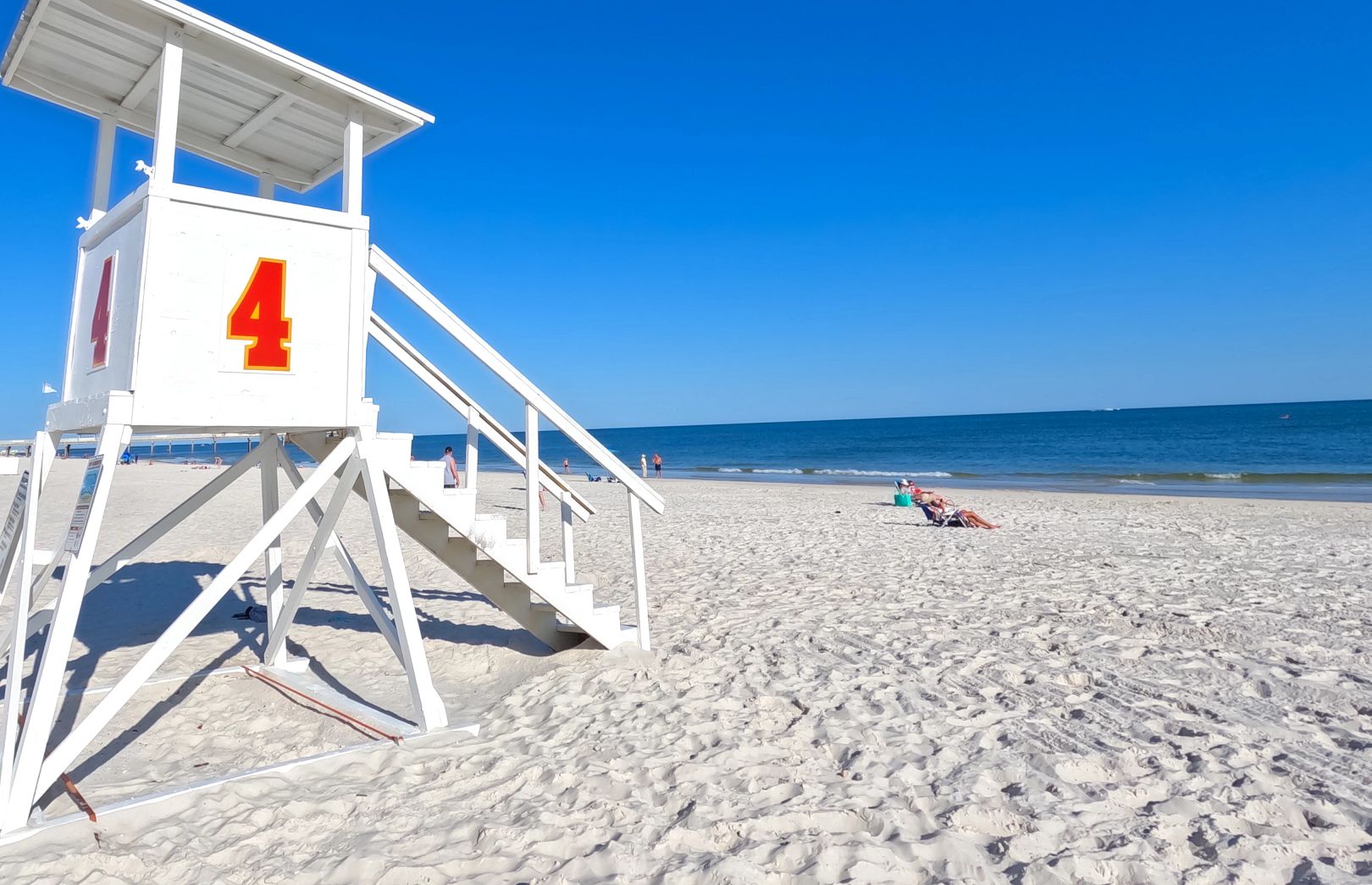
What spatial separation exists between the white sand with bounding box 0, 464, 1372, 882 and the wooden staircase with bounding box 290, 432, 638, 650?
0.32 meters

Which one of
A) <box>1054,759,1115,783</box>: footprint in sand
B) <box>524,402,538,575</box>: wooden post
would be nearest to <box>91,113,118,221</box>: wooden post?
<box>524,402,538,575</box>: wooden post

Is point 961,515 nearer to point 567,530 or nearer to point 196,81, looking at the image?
point 567,530

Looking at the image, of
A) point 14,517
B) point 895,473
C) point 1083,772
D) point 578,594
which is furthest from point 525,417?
point 895,473

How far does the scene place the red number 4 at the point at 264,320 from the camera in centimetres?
435

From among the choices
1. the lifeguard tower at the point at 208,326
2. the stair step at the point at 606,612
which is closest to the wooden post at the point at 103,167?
the lifeguard tower at the point at 208,326

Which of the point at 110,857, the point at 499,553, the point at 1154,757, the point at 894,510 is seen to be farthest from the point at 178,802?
the point at 894,510

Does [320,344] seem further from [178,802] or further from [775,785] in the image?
[775,785]

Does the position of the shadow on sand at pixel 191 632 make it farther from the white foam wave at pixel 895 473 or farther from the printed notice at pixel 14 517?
the white foam wave at pixel 895 473

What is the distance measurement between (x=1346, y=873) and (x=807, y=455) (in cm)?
6309

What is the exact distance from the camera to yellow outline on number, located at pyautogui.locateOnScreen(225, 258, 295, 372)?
14.2 ft

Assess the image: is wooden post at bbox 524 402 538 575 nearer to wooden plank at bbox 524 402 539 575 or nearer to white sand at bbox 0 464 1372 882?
wooden plank at bbox 524 402 539 575

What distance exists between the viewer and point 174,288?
13.6ft

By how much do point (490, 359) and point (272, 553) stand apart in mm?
2612

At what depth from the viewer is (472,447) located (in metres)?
5.68
